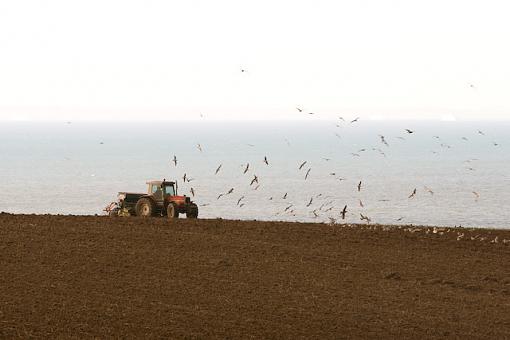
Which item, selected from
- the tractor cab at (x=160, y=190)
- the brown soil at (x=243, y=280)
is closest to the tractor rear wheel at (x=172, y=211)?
the tractor cab at (x=160, y=190)

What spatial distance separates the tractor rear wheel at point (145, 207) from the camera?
44.1 meters

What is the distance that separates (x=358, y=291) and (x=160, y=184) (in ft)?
58.7

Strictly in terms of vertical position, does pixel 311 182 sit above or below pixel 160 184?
below

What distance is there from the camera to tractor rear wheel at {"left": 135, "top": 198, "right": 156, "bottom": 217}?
44.1 meters

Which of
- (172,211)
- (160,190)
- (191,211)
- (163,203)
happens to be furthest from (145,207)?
(191,211)

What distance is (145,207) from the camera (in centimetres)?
4441

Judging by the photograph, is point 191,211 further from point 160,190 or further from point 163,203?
point 160,190

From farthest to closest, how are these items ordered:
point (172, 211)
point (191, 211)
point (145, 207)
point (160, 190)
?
point (191, 211), point (145, 207), point (160, 190), point (172, 211)

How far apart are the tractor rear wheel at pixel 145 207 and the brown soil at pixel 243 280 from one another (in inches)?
A: 92.5

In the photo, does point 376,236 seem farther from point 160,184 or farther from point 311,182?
point 311,182

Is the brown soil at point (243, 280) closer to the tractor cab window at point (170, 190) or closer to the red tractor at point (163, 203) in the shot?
the red tractor at point (163, 203)

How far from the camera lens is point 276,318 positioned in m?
24.2

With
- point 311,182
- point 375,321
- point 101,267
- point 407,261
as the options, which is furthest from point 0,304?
point 311,182

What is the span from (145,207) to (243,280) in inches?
640
